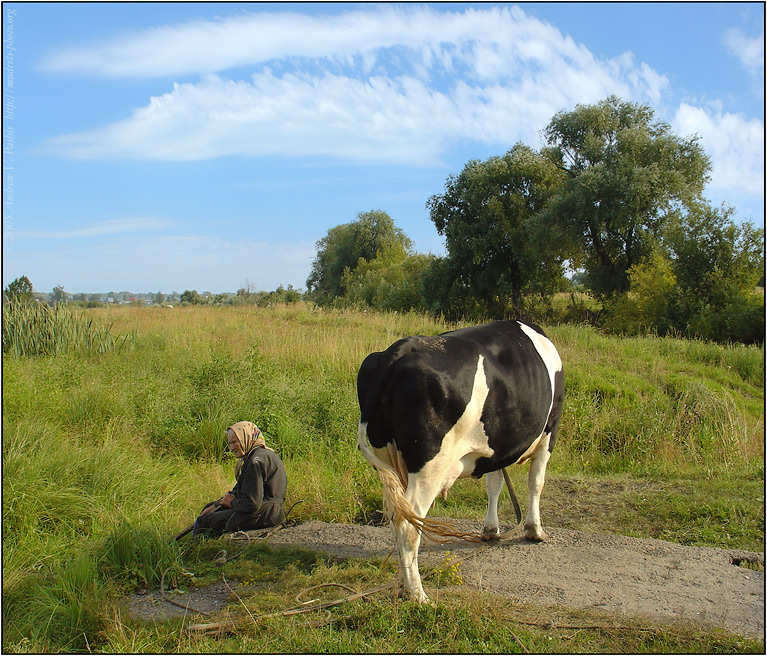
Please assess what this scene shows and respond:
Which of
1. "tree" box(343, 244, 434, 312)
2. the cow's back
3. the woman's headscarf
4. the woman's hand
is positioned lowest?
the woman's hand

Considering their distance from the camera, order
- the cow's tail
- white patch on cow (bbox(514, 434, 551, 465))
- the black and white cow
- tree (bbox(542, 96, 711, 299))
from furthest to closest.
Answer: tree (bbox(542, 96, 711, 299))
white patch on cow (bbox(514, 434, 551, 465))
the black and white cow
the cow's tail

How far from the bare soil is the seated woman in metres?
0.30

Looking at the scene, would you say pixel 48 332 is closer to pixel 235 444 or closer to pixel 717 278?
pixel 235 444

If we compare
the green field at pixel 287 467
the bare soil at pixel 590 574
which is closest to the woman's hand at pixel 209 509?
the green field at pixel 287 467

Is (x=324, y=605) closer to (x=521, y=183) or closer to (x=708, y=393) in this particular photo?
(x=708, y=393)

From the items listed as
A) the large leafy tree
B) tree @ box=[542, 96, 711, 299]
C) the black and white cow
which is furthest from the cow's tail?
the large leafy tree

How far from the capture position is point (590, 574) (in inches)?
197

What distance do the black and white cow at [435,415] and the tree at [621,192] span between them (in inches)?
869

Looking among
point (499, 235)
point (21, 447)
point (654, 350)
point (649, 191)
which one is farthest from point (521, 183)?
point (21, 447)

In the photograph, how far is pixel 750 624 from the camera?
4168mm

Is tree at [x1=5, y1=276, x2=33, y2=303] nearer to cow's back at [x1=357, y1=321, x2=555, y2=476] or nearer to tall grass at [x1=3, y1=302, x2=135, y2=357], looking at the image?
tall grass at [x1=3, y1=302, x2=135, y2=357]

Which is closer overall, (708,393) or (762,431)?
(762,431)

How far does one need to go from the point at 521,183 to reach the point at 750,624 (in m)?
28.5

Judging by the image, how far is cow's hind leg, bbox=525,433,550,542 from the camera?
5.68 m
